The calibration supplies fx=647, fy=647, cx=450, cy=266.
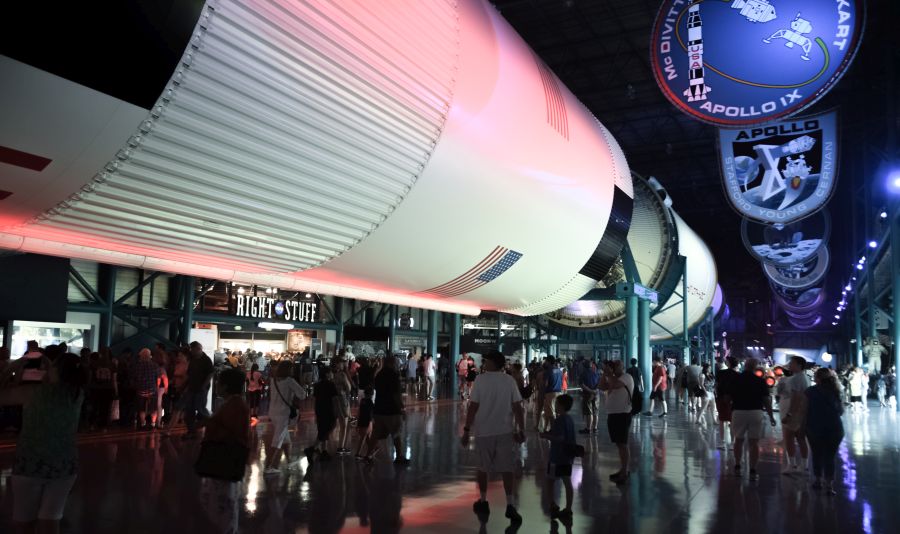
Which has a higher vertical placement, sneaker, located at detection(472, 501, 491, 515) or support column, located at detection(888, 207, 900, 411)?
support column, located at detection(888, 207, 900, 411)

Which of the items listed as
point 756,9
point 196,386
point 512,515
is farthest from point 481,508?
point 756,9

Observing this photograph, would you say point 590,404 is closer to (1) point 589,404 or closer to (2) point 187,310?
(1) point 589,404

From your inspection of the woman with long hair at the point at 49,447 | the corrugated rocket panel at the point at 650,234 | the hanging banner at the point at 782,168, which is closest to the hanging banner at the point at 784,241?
the corrugated rocket panel at the point at 650,234

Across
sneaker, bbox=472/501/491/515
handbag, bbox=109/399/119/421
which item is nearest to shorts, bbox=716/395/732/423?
sneaker, bbox=472/501/491/515

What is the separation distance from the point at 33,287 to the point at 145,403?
621 cm

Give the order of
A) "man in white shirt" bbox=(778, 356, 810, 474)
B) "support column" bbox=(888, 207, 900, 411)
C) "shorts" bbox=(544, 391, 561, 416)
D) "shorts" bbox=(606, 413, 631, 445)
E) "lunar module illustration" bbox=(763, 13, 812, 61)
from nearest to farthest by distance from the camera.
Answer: "shorts" bbox=(606, 413, 631, 445)
"man in white shirt" bbox=(778, 356, 810, 474)
"lunar module illustration" bbox=(763, 13, 812, 61)
"shorts" bbox=(544, 391, 561, 416)
"support column" bbox=(888, 207, 900, 411)

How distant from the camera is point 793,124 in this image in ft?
43.4

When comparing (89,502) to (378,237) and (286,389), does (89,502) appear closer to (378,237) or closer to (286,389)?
(286,389)

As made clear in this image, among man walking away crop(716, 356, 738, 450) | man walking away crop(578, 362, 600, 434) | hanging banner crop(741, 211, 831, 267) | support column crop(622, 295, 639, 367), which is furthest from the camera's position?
hanging banner crop(741, 211, 831, 267)

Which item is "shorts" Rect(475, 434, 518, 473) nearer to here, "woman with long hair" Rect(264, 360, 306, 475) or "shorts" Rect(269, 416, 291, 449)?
"woman with long hair" Rect(264, 360, 306, 475)

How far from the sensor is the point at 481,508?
19.0ft

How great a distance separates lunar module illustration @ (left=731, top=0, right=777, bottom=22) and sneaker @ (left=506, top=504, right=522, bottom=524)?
7.27m

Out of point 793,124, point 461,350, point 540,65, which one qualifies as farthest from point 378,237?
point 461,350

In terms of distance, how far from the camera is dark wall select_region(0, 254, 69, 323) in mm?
5137
